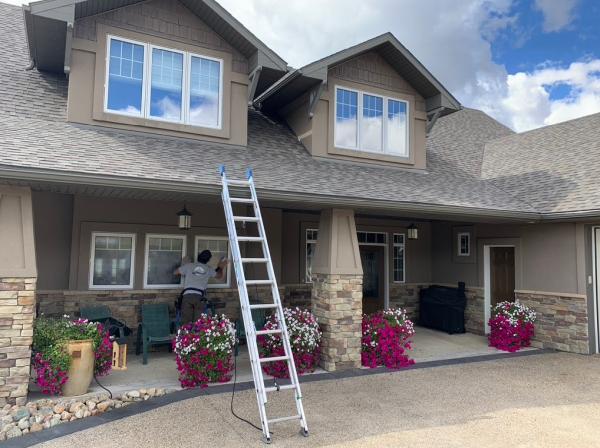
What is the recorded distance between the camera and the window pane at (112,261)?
8336 mm

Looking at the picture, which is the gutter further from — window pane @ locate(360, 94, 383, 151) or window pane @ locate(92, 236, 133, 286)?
window pane @ locate(92, 236, 133, 286)

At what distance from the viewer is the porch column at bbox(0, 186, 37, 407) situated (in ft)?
17.2

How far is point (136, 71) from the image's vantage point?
7543 millimetres

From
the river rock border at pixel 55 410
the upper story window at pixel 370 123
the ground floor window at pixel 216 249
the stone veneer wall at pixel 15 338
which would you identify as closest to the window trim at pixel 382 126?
the upper story window at pixel 370 123

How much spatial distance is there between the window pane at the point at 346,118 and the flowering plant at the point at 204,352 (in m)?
4.58

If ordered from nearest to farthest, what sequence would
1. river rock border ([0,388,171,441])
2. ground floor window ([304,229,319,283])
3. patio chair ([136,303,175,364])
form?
river rock border ([0,388,171,441]) → patio chair ([136,303,175,364]) → ground floor window ([304,229,319,283])

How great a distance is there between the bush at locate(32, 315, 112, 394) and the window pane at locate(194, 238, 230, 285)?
3.21 metres

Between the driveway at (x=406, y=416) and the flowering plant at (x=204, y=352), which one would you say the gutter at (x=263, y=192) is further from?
the driveway at (x=406, y=416)

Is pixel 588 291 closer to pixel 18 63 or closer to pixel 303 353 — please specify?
pixel 303 353

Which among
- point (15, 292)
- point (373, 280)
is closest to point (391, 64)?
point (373, 280)

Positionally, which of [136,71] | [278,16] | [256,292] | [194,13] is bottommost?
[256,292]

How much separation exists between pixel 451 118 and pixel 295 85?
831 cm

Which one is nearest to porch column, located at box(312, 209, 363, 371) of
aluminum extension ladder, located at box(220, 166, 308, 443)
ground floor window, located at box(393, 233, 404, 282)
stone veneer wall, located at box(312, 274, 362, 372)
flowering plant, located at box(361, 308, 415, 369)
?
stone veneer wall, located at box(312, 274, 362, 372)

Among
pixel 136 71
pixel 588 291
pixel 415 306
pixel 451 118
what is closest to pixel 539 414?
pixel 588 291
